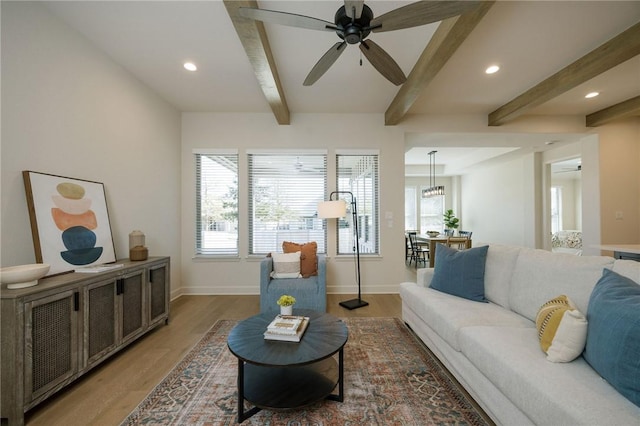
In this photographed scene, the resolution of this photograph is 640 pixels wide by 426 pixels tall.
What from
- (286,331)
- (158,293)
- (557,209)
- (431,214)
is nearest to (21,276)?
(158,293)

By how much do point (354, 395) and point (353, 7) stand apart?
249 centimetres

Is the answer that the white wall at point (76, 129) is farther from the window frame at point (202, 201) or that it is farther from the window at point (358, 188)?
the window at point (358, 188)

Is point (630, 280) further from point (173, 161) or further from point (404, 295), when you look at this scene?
point (173, 161)

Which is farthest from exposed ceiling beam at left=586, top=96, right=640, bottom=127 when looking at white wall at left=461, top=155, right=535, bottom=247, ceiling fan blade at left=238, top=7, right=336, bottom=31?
ceiling fan blade at left=238, top=7, right=336, bottom=31

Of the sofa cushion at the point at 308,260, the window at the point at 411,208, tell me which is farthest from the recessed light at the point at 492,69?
the window at the point at 411,208

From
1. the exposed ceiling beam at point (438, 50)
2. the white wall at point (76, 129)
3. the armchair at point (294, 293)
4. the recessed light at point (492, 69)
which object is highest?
the recessed light at point (492, 69)

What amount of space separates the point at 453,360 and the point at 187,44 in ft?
11.9

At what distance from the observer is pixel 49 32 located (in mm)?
2121

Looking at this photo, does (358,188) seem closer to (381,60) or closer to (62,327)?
(381,60)

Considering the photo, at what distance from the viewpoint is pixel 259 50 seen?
231 centimetres

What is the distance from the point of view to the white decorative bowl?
1.55 m

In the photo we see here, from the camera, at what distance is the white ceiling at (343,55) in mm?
2074

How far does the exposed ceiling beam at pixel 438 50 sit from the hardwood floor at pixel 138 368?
2783mm

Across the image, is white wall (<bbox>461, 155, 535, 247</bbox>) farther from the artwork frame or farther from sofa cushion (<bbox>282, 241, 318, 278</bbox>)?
the artwork frame
